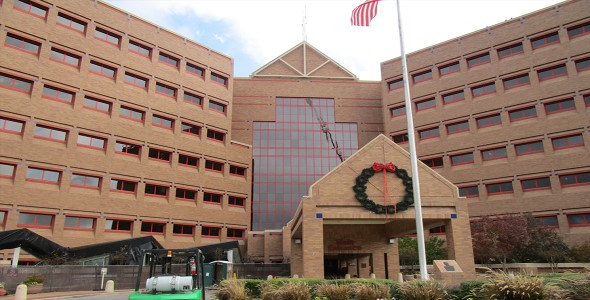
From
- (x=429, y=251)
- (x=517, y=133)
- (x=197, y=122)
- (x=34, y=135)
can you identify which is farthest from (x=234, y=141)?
(x=517, y=133)

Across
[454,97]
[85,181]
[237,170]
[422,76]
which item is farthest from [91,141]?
[454,97]

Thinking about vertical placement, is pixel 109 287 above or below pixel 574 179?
below

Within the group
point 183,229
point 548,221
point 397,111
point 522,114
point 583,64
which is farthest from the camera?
point 397,111

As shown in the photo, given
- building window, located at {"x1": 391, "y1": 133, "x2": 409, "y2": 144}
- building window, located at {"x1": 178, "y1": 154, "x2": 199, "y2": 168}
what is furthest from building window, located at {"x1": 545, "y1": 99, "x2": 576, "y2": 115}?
building window, located at {"x1": 178, "y1": 154, "x2": 199, "y2": 168}

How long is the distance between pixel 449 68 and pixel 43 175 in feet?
155

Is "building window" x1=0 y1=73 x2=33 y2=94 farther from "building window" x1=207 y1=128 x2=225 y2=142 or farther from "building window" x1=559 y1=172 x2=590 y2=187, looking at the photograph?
"building window" x1=559 y1=172 x2=590 y2=187

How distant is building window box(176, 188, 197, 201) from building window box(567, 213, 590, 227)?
39713mm

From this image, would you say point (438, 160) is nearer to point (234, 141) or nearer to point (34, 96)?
point (234, 141)

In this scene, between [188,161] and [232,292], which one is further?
[188,161]

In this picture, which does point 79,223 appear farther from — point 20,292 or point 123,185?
point 20,292

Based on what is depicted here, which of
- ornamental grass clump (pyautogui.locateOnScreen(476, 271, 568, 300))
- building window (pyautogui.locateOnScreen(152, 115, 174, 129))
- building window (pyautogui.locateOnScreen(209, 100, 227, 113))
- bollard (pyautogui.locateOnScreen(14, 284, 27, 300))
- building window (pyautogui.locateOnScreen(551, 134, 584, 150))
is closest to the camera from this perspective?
ornamental grass clump (pyautogui.locateOnScreen(476, 271, 568, 300))

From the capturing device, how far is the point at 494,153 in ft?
167

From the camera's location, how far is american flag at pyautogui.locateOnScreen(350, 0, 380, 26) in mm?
22438

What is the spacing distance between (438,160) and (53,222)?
4298 centimetres
